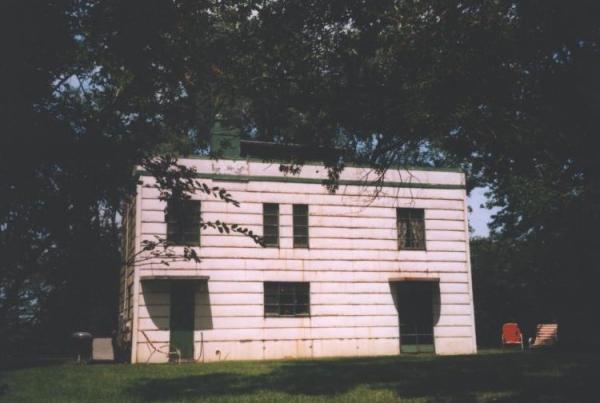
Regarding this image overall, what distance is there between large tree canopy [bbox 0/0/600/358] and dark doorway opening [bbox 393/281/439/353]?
27.0 feet

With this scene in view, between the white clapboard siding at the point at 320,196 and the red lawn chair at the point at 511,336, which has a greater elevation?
the white clapboard siding at the point at 320,196

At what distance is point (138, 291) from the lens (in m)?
22.0

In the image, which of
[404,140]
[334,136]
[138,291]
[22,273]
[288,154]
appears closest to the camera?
[22,273]

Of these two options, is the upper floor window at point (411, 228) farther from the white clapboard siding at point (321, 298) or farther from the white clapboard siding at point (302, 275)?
the white clapboard siding at point (321, 298)

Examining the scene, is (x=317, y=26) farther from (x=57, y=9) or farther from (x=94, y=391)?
(x=57, y=9)

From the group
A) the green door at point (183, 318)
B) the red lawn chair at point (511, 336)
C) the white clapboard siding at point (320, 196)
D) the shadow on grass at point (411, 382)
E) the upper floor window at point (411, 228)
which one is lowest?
the red lawn chair at point (511, 336)

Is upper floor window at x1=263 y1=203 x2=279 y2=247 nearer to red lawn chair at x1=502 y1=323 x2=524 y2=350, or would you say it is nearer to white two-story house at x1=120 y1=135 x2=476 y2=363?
white two-story house at x1=120 y1=135 x2=476 y2=363

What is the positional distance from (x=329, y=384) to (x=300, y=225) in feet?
42.7

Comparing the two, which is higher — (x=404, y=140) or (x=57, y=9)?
(x=404, y=140)

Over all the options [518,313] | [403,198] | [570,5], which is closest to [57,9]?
[570,5]

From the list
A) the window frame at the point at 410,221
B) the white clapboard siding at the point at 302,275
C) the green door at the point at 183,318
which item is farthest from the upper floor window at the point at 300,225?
the green door at the point at 183,318

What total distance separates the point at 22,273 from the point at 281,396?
827cm

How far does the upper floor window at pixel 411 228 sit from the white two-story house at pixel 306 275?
0.15 feet

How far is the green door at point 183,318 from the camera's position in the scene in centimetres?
2217
